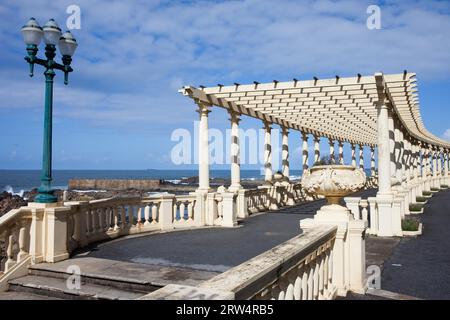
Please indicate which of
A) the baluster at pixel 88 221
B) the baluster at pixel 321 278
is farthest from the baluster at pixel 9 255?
the baluster at pixel 321 278

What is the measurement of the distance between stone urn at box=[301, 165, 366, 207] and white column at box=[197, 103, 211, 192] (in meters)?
8.50

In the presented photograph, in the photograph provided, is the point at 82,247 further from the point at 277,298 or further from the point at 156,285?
the point at 277,298

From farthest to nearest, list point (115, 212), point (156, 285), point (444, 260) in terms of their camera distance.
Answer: point (115, 212) → point (444, 260) → point (156, 285)

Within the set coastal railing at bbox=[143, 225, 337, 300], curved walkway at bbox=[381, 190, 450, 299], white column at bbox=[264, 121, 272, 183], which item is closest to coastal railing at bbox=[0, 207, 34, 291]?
coastal railing at bbox=[143, 225, 337, 300]

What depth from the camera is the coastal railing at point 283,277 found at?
262cm

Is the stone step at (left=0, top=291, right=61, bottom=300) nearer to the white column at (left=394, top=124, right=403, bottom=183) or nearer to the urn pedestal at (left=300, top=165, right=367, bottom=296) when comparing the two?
the urn pedestal at (left=300, top=165, right=367, bottom=296)

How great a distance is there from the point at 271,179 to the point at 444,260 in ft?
39.1

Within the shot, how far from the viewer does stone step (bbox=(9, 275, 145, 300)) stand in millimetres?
6137

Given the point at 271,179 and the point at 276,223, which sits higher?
the point at 271,179

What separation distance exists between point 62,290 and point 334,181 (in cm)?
441

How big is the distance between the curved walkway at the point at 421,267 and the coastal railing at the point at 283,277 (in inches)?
68.6

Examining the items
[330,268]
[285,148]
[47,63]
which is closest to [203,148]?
[47,63]

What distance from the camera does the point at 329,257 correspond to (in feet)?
17.3
